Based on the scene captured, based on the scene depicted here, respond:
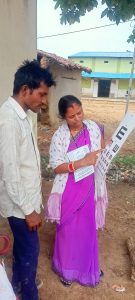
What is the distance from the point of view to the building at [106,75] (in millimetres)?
29953

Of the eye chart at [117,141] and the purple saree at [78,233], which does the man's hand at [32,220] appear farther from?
the eye chart at [117,141]

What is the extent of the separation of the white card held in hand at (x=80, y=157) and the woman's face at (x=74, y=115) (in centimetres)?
21

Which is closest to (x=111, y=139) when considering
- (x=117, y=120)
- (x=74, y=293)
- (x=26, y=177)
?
(x=26, y=177)

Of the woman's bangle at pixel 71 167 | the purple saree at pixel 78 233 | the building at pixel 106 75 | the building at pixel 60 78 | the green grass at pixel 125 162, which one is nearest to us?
the woman's bangle at pixel 71 167

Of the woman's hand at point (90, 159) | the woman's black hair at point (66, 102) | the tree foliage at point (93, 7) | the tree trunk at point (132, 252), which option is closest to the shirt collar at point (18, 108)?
the woman's black hair at point (66, 102)

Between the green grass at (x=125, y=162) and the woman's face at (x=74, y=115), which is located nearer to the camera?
the woman's face at (x=74, y=115)

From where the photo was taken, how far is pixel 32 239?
210cm

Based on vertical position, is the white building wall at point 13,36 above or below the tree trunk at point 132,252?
above

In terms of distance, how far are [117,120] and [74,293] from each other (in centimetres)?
1338

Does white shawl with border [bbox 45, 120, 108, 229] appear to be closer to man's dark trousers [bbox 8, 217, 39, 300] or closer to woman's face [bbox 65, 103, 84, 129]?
woman's face [bbox 65, 103, 84, 129]

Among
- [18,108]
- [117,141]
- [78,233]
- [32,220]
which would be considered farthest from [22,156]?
[78,233]

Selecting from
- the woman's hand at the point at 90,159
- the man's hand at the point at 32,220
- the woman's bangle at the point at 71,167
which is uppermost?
the woman's hand at the point at 90,159

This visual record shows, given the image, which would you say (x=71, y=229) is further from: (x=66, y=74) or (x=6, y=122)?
(x=66, y=74)

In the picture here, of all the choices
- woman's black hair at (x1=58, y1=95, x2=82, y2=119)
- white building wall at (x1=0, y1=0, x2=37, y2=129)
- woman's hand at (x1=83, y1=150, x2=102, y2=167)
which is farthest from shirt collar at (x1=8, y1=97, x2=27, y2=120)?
white building wall at (x1=0, y1=0, x2=37, y2=129)
